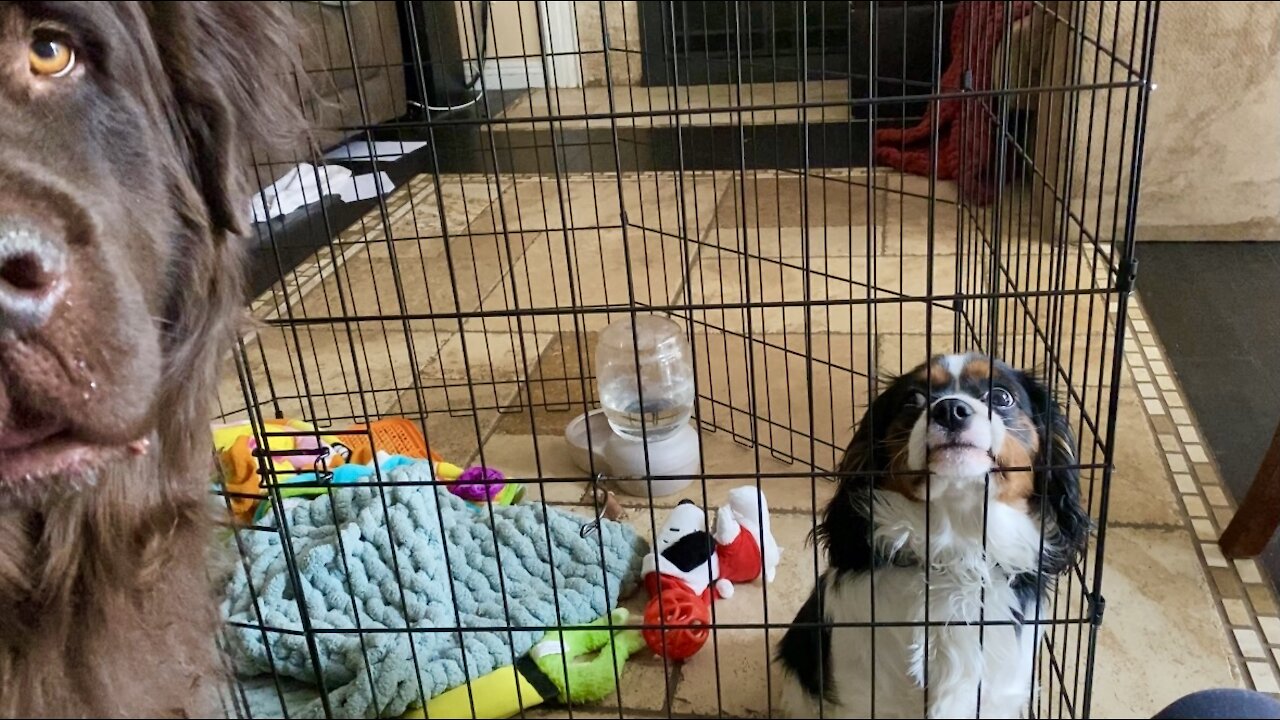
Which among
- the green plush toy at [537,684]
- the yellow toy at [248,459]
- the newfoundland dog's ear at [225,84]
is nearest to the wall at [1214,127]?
the green plush toy at [537,684]

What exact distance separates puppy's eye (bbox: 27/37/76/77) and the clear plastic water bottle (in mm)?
1225

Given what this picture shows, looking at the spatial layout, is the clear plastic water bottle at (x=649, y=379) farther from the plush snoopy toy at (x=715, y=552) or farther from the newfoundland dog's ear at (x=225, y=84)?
the newfoundland dog's ear at (x=225, y=84)

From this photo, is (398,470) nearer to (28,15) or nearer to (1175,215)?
(28,15)

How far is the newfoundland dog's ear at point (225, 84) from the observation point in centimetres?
98

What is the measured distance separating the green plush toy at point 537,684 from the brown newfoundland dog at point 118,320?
0.40 metres

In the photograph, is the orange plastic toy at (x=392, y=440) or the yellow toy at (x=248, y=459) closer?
the yellow toy at (x=248, y=459)

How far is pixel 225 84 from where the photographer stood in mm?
1008

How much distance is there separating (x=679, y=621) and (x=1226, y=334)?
5.11 ft

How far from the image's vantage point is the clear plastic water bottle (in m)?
2.01

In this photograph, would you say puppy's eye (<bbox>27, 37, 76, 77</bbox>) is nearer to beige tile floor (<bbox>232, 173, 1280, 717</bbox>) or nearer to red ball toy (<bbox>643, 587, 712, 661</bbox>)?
beige tile floor (<bbox>232, 173, 1280, 717</bbox>)

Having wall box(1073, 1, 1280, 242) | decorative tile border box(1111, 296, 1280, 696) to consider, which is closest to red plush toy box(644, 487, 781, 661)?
decorative tile border box(1111, 296, 1280, 696)

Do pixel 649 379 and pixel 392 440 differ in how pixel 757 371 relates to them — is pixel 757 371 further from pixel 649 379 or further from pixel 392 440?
pixel 392 440

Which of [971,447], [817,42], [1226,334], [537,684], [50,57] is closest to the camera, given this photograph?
[50,57]

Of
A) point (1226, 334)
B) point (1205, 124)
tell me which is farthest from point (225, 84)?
point (1205, 124)
